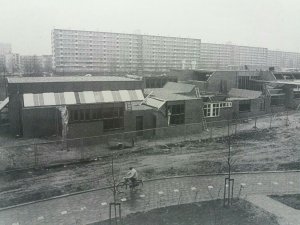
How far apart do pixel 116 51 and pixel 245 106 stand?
332ft

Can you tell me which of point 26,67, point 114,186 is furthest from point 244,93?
point 26,67

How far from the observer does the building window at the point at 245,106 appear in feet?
151

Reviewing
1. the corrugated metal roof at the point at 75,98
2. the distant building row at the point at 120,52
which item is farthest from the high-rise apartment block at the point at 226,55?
the corrugated metal roof at the point at 75,98

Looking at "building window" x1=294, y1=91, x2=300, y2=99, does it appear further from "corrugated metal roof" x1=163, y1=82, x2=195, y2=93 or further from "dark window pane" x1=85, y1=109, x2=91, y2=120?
"dark window pane" x1=85, y1=109, x2=91, y2=120

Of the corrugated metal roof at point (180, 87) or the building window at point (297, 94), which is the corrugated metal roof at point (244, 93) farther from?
the building window at point (297, 94)

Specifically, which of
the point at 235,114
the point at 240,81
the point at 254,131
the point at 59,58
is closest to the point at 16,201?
the point at 254,131

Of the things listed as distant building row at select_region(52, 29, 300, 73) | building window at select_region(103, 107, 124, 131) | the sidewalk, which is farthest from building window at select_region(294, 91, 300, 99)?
distant building row at select_region(52, 29, 300, 73)

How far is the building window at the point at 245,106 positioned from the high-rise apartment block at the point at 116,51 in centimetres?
7378

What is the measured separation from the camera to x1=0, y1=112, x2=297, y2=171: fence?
25.0 metres

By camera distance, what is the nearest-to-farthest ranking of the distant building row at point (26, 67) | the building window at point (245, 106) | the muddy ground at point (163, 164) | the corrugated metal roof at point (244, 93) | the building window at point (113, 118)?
the muddy ground at point (163, 164)
the building window at point (113, 118)
the building window at point (245, 106)
the corrugated metal roof at point (244, 93)
the distant building row at point (26, 67)

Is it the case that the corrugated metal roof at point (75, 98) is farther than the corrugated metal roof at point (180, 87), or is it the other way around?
the corrugated metal roof at point (180, 87)

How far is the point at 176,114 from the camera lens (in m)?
36.4

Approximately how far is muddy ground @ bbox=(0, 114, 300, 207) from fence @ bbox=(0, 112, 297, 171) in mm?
1016

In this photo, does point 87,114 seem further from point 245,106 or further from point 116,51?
point 116,51
